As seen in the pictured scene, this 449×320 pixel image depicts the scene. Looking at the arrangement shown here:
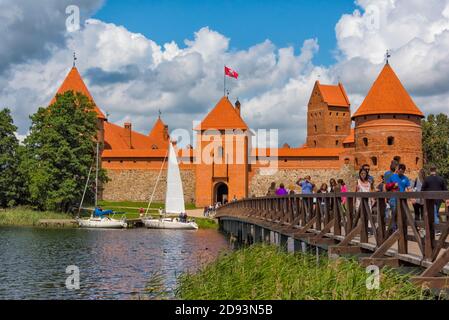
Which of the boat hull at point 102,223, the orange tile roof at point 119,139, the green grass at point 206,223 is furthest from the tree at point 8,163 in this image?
the orange tile roof at point 119,139

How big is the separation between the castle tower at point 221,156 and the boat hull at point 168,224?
1386cm

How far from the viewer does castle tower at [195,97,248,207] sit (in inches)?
2000

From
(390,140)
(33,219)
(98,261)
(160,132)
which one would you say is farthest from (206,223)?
(160,132)

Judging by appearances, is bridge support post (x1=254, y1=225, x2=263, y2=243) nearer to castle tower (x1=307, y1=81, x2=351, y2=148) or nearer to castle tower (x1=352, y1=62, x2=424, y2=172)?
castle tower (x1=352, y1=62, x2=424, y2=172)

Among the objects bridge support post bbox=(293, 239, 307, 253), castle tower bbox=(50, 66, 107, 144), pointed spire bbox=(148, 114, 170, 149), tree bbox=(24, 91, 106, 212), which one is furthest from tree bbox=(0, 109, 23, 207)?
pointed spire bbox=(148, 114, 170, 149)

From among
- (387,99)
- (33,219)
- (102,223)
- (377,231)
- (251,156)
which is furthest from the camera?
(251,156)

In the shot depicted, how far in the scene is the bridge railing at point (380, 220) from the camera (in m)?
6.89

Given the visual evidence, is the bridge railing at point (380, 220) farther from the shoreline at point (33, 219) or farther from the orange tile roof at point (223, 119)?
the orange tile roof at point (223, 119)

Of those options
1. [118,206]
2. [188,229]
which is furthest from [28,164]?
[118,206]

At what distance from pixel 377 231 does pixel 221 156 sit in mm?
42783

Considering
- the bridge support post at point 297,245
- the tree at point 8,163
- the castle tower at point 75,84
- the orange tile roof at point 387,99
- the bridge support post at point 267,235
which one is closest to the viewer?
the bridge support post at point 297,245

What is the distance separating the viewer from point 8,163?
3838 cm

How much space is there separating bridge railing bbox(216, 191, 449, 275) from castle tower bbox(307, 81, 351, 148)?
5437 centimetres

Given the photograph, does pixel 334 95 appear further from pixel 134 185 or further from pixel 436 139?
pixel 134 185
